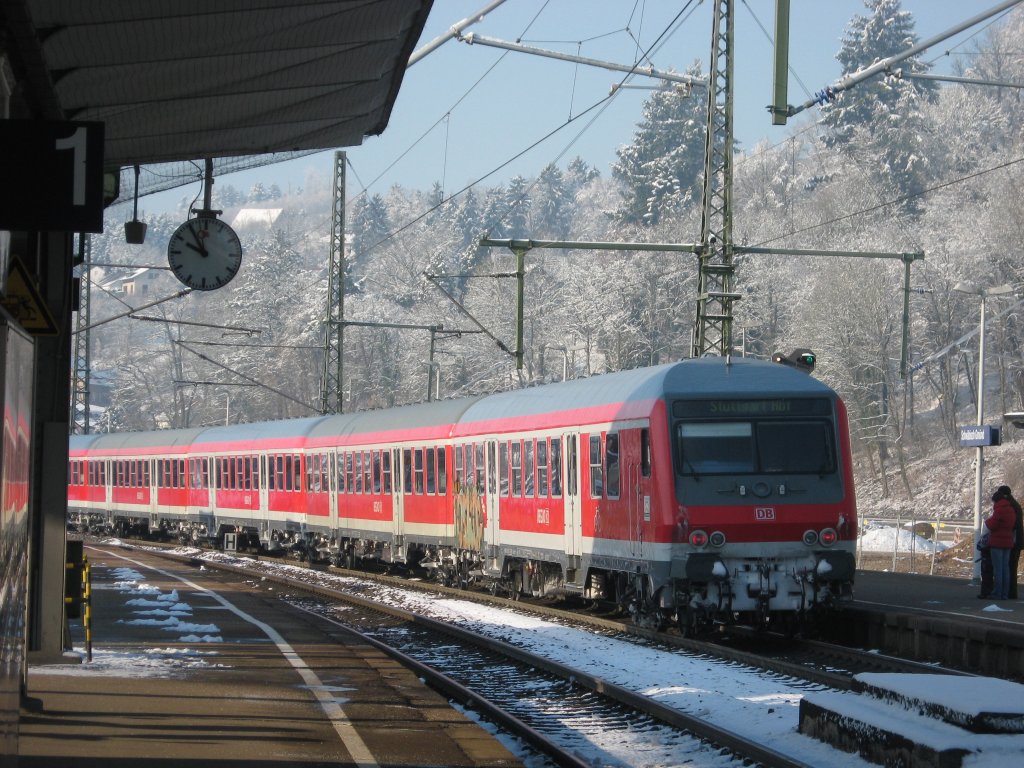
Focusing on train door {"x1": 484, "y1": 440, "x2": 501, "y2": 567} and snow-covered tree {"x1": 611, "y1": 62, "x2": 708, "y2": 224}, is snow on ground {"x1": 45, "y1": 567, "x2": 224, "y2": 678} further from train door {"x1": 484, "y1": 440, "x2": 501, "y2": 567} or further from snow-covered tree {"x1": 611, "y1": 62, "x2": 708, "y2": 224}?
snow-covered tree {"x1": 611, "y1": 62, "x2": 708, "y2": 224}

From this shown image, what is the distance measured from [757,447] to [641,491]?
4.36ft

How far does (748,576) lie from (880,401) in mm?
56166

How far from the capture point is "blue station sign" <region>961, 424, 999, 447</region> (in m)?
24.1

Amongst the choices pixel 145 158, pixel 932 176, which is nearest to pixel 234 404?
pixel 932 176

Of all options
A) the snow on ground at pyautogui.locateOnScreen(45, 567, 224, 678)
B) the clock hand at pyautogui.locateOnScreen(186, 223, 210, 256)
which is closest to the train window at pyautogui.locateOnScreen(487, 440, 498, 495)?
the snow on ground at pyautogui.locateOnScreen(45, 567, 224, 678)

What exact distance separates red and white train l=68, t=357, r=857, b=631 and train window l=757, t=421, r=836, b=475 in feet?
0.07

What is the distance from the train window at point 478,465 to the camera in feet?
76.9

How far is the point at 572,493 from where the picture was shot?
1925cm

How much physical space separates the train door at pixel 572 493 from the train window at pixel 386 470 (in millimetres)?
9405

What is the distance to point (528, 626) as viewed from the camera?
18938mm

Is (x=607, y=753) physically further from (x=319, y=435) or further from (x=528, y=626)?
(x=319, y=435)

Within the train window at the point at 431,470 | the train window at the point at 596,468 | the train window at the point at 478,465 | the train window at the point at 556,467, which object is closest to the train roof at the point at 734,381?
the train window at the point at 596,468

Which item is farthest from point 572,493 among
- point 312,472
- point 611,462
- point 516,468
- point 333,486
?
point 312,472

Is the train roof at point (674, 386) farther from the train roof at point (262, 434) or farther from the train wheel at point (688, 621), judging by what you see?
the train roof at point (262, 434)
